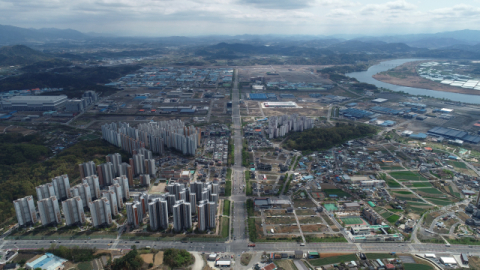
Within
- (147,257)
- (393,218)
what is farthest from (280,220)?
(147,257)

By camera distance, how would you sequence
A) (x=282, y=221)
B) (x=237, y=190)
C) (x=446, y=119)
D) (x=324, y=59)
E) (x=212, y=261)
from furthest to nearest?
(x=324, y=59) → (x=446, y=119) → (x=237, y=190) → (x=282, y=221) → (x=212, y=261)

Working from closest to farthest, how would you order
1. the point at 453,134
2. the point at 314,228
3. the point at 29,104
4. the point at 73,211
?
1. the point at 73,211
2. the point at 314,228
3. the point at 453,134
4. the point at 29,104

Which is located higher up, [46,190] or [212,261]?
[46,190]

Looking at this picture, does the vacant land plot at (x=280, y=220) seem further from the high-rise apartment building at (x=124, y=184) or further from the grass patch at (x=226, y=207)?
the high-rise apartment building at (x=124, y=184)

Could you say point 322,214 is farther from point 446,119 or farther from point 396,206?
point 446,119

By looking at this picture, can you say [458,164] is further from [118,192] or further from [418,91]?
[418,91]

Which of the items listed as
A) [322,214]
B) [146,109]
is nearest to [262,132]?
[322,214]

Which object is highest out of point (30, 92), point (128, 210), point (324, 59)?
point (324, 59)

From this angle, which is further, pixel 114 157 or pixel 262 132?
pixel 262 132
